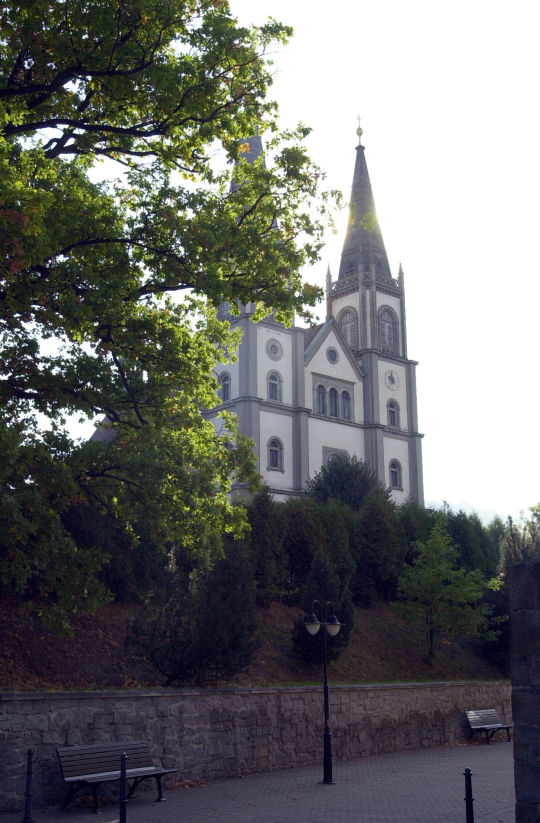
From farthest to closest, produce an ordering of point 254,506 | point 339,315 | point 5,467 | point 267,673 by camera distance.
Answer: point 339,315 < point 254,506 < point 267,673 < point 5,467

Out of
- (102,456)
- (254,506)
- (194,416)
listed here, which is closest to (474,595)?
(254,506)

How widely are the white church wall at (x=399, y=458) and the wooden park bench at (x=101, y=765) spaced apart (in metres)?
47.5

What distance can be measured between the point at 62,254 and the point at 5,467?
3465 millimetres

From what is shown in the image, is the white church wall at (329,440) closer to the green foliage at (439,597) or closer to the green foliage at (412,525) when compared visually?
the green foliage at (412,525)

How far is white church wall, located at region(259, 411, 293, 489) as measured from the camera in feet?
174

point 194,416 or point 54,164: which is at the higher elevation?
point 54,164

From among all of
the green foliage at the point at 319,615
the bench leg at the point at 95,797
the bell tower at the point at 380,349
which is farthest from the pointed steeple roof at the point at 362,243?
the bench leg at the point at 95,797

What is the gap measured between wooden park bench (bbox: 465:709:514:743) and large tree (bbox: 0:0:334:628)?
1122 cm

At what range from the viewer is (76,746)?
43.8ft

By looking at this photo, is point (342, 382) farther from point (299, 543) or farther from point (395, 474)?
point (299, 543)

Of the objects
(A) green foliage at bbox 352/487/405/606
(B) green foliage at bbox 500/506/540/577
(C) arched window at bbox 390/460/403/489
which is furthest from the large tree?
(C) arched window at bbox 390/460/403/489

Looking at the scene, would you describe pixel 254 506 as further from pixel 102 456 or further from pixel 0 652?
pixel 102 456

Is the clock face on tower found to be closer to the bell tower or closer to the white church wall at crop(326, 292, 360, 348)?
the bell tower

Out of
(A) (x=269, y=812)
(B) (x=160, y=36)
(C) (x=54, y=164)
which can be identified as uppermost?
(B) (x=160, y=36)
